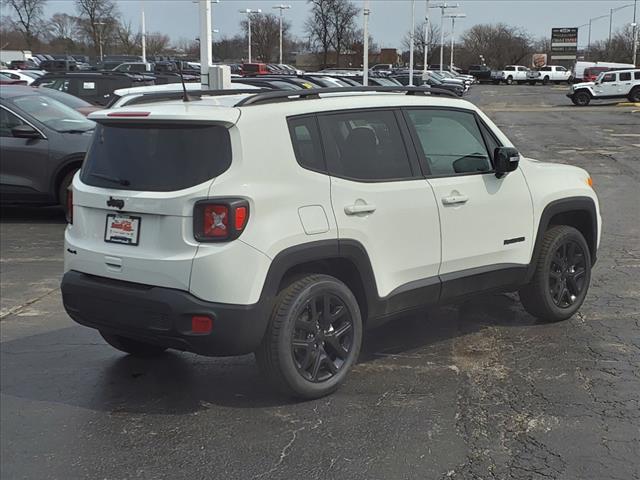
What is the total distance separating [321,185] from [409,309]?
1059mm

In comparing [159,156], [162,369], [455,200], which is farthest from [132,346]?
[455,200]

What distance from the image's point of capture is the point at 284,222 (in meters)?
3.88

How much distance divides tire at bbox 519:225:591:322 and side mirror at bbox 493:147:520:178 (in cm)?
74

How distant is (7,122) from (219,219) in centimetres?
783

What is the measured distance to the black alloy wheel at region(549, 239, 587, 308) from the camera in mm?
5531

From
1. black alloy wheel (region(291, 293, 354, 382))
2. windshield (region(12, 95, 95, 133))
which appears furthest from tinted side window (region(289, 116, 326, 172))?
windshield (region(12, 95, 95, 133))

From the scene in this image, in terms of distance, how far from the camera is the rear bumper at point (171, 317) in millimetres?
3762

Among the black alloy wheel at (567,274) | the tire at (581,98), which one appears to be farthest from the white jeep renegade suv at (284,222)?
the tire at (581,98)

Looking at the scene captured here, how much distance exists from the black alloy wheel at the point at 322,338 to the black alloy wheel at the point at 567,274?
2.00 m

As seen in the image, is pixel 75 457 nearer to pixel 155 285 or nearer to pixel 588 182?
pixel 155 285

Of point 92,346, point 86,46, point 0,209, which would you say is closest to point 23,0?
point 86,46

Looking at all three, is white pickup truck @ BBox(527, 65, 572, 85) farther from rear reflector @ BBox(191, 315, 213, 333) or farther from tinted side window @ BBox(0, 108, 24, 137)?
rear reflector @ BBox(191, 315, 213, 333)

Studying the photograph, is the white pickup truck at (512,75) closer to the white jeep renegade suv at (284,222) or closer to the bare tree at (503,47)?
the bare tree at (503,47)

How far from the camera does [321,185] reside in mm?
4078
